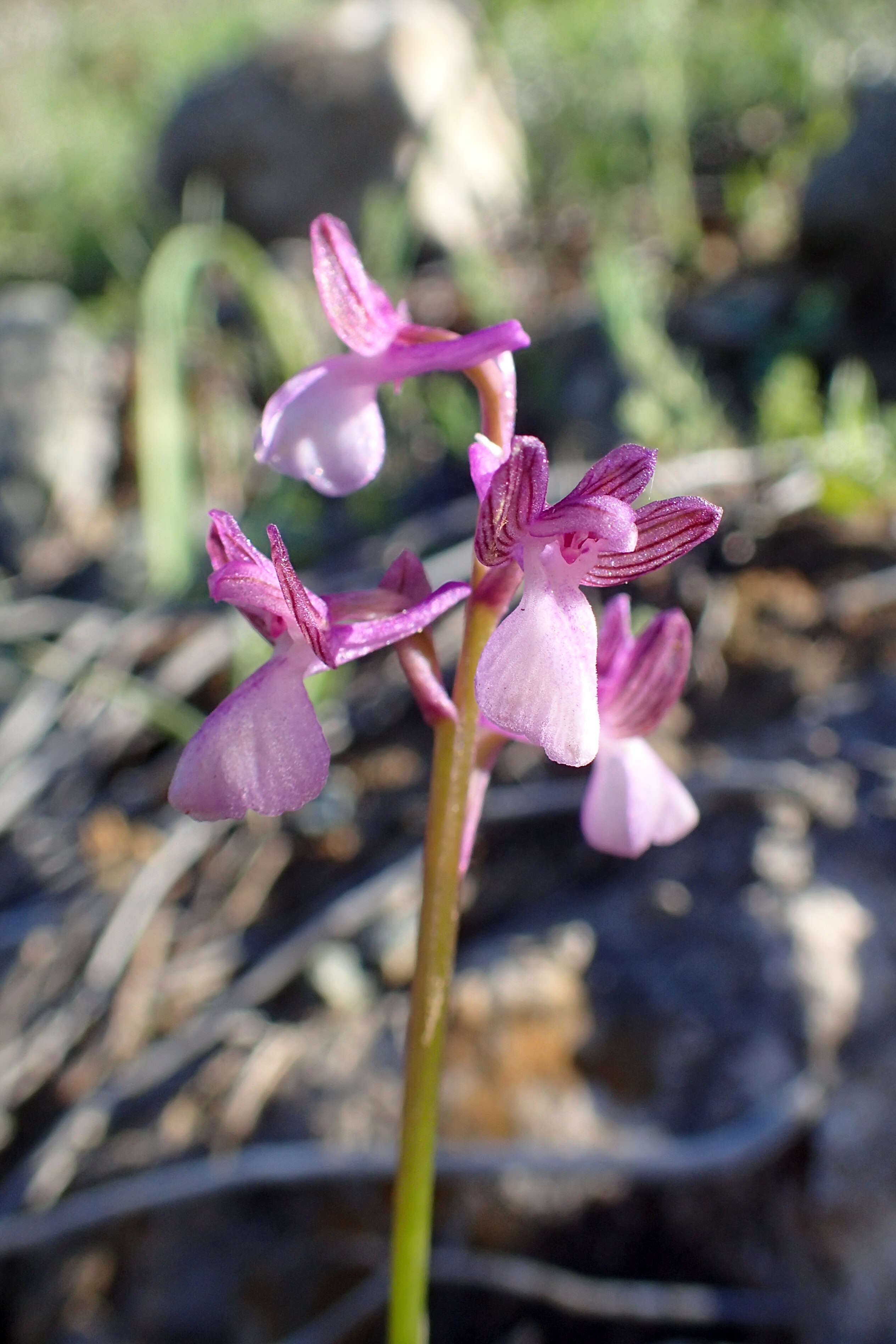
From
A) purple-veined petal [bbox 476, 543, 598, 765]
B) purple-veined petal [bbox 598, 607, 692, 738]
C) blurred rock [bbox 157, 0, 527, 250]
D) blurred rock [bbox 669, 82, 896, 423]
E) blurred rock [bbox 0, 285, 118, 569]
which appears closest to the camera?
purple-veined petal [bbox 476, 543, 598, 765]

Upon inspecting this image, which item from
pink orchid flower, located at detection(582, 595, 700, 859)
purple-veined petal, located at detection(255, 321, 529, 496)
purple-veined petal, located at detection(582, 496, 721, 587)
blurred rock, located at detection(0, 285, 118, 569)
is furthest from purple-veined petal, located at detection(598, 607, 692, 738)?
blurred rock, located at detection(0, 285, 118, 569)

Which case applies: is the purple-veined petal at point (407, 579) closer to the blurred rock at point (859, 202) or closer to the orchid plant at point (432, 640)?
the orchid plant at point (432, 640)

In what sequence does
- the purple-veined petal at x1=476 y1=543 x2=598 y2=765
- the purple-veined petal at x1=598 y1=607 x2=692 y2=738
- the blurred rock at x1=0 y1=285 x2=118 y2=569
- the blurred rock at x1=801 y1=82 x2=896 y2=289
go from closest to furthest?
the purple-veined petal at x1=476 y1=543 x2=598 y2=765, the purple-veined petal at x1=598 y1=607 x2=692 y2=738, the blurred rock at x1=801 y1=82 x2=896 y2=289, the blurred rock at x1=0 y1=285 x2=118 y2=569

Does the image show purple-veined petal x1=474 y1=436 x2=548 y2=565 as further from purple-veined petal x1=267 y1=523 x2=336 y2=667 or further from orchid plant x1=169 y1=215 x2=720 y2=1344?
purple-veined petal x1=267 y1=523 x2=336 y2=667

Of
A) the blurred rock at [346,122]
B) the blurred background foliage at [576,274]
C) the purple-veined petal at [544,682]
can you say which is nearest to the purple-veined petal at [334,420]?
the purple-veined petal at [544,682]

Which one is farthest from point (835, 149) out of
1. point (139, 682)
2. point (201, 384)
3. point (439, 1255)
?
point (439, 1255)

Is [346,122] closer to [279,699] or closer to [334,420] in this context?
[334,420]
